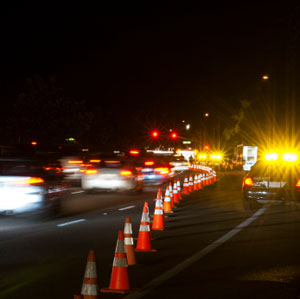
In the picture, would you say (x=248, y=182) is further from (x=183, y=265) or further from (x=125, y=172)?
(x=183, y=265)

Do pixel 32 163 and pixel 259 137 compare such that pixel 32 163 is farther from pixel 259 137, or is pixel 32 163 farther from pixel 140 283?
pixel 259 137

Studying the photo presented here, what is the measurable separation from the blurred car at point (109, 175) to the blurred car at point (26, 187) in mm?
7746

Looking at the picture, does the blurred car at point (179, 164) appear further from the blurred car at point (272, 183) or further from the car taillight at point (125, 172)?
the blurred car at point (272, 183)

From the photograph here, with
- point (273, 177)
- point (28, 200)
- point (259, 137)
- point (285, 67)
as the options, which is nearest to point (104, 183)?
point (273, 177)

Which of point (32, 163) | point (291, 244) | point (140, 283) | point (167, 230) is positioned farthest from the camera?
point (32, 163)

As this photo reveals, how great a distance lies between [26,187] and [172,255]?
5.72m

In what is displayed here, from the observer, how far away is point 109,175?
23422mm

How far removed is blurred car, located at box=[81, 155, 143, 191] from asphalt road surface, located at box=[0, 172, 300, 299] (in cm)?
621

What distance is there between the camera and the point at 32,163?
15305 mm

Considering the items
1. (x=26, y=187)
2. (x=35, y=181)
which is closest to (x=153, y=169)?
(x=35, y=181)

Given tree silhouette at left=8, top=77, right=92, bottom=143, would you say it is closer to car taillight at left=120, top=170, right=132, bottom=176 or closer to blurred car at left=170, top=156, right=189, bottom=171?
blurred car at left=170, top=156, right=189, bottom=171

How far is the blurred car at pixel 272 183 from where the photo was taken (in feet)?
58.3

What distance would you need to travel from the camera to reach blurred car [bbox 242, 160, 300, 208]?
1778 centimetres

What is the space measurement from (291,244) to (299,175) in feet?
23.4
